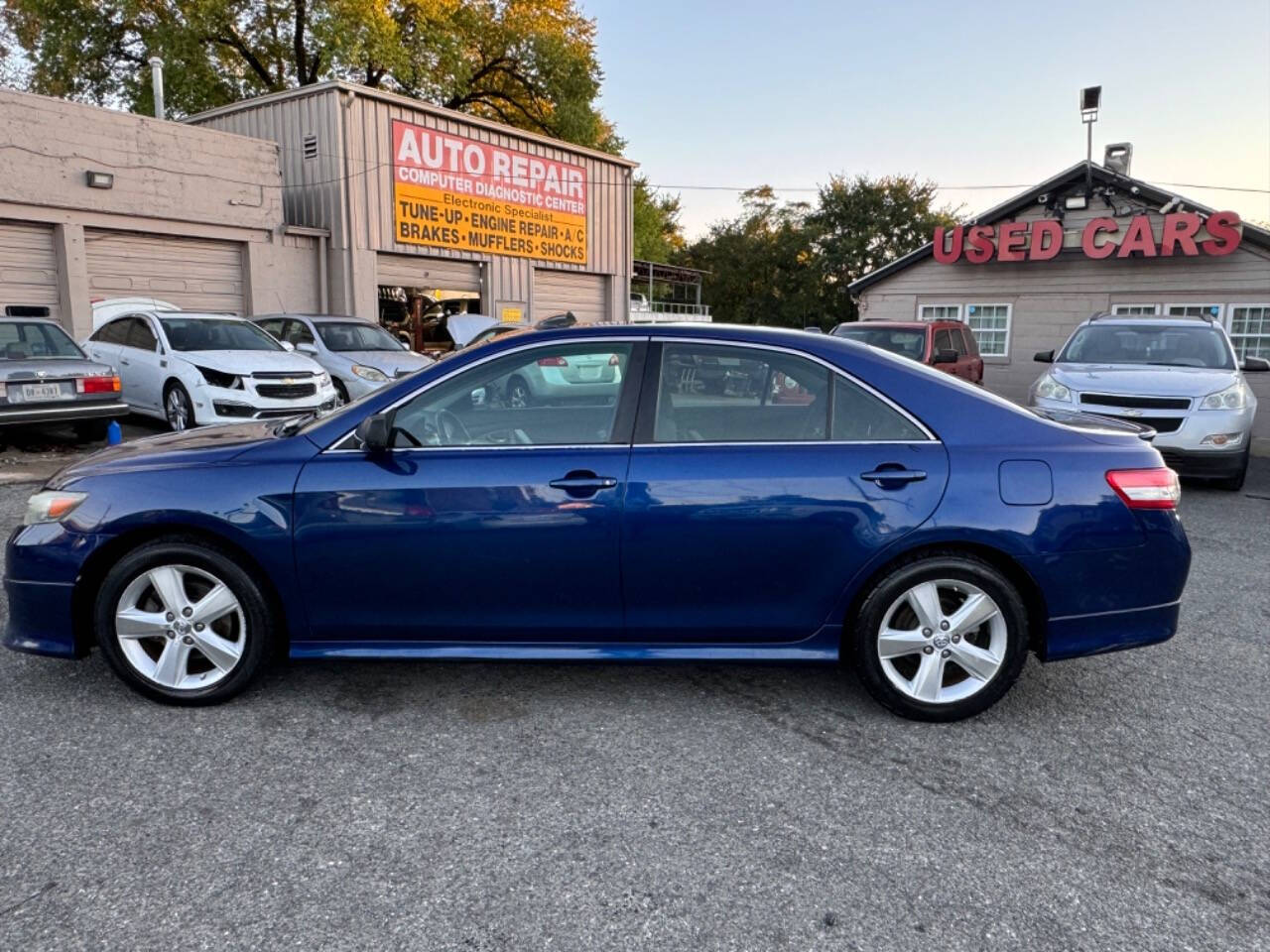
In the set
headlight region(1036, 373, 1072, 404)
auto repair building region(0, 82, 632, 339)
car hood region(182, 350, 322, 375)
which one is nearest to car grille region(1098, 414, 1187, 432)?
headlight region(1036, 373, 1072, 404)

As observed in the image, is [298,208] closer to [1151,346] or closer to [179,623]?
[1151,346]

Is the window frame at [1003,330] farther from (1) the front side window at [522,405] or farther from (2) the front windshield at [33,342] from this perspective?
(1) the front side window at [522,405]

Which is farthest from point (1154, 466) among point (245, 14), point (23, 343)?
point (245, 14)

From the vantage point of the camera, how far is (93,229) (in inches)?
561

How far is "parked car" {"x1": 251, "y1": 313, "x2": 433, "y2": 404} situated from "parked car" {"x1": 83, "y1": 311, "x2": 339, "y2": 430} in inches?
33.8

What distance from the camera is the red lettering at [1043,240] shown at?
52.6 feet

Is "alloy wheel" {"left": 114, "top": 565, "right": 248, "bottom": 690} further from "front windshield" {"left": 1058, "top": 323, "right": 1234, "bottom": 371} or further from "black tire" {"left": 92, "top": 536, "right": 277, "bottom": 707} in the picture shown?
"front windshield" {"left": 1058, "top": 323, "right": 1234, "bottom": 371}

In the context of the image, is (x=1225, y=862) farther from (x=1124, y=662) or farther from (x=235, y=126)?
(x=235, y=126)

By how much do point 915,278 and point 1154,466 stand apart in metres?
16.1

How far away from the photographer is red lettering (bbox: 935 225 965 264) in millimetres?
17219

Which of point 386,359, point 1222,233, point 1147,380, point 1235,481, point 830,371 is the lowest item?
point 1235,481

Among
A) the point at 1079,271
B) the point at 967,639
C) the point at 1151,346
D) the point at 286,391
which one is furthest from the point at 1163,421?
the point at 286,391

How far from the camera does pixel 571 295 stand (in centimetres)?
2278

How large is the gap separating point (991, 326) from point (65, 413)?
50.7 ft
